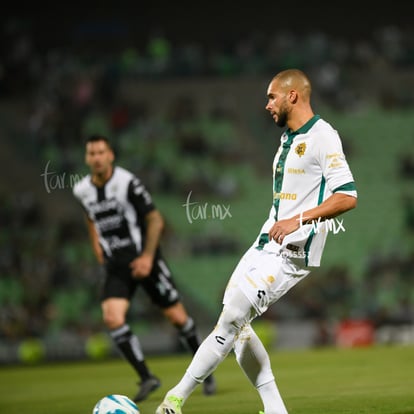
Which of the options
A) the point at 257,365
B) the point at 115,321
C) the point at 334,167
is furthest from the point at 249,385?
the point at 334,167

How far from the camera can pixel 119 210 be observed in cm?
Result: 912

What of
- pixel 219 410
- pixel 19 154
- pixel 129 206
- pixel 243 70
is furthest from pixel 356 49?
pixel 219 410

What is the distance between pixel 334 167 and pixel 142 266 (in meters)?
3.28

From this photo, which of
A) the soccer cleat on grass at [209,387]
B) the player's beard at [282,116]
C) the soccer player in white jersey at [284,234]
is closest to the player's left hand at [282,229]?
the soccer player in white jersey at [284,234]

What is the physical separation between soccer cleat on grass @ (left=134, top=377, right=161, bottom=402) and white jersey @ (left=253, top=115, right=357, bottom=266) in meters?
2.72

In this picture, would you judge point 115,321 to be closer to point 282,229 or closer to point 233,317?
point 233,317

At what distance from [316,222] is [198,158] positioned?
61.1 ft

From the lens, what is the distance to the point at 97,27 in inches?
1201

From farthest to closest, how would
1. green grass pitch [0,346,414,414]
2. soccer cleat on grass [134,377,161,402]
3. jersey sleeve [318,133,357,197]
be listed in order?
soccer cleat on grass [134,377,161,402] → green grass pitch [0,346,414,414] → jersey sleeve [318,133,357,197]

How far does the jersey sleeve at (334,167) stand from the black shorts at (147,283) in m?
3.45

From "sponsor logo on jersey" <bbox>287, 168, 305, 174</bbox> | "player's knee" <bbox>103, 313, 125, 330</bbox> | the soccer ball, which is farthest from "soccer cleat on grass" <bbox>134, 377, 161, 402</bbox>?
"sponsor logo on jersey" <bbox>287, 168, 305, 174</bbox>

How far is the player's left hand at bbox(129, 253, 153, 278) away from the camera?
348 inches

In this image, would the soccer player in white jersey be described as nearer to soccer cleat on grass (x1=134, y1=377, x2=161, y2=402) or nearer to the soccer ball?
the soccer ball

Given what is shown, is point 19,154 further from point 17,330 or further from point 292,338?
point 292,338
